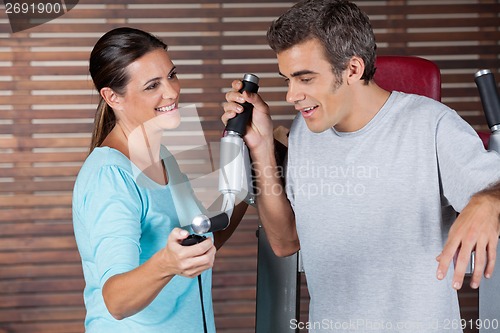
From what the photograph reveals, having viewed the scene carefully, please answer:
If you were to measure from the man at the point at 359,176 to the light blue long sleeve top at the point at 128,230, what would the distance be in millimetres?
227

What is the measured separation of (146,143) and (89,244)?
271 mm

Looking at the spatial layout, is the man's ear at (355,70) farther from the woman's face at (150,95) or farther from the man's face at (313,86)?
the woman's face at (150,95)

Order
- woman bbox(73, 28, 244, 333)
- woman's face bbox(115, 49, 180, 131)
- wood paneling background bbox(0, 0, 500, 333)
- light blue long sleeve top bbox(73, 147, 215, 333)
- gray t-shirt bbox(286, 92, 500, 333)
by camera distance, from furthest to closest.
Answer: wood paneling background bbox(0, 0, 500, 333) → woman's face bbox(115, 49, 180, 131) → gray t-shirt bbox(286, 92, 500, 333) → light blue long sleeve top bbox(73, 147, 215, 333) → woman bbox(73, 28, 244, 333)

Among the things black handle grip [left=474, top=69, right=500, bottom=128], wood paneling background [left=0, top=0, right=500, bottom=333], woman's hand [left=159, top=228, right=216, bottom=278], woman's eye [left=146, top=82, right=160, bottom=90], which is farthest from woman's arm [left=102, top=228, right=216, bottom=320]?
wood paneling background [left=0, top=0, right=500, bottom=333]

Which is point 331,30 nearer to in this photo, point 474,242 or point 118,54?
point 118,54

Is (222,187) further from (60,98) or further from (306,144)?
(60,98)

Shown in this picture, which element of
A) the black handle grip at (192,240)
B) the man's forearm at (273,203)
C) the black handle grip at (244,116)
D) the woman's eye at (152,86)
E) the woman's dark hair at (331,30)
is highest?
the woman's dark hair at (331,30)

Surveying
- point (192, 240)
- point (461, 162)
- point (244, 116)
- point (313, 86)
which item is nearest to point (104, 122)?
point (244, 116)

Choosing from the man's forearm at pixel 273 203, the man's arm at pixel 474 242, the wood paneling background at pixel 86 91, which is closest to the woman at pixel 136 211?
the man's forearm at pixel 273 203

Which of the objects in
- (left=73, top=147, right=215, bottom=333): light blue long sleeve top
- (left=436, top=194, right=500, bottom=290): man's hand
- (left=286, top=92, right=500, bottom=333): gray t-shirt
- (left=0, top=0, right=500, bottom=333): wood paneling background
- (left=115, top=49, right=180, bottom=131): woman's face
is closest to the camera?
(left=436, top=194, right=500, bottom=290): man's hand

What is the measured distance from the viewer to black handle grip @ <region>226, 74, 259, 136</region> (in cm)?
144

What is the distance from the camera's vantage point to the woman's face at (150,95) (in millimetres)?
1491

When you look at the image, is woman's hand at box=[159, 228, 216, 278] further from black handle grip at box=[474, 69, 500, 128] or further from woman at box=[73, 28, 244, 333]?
black handle grip at box=[474, 69, 500, 128]

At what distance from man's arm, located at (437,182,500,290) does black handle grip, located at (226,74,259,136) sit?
517 millimetres
